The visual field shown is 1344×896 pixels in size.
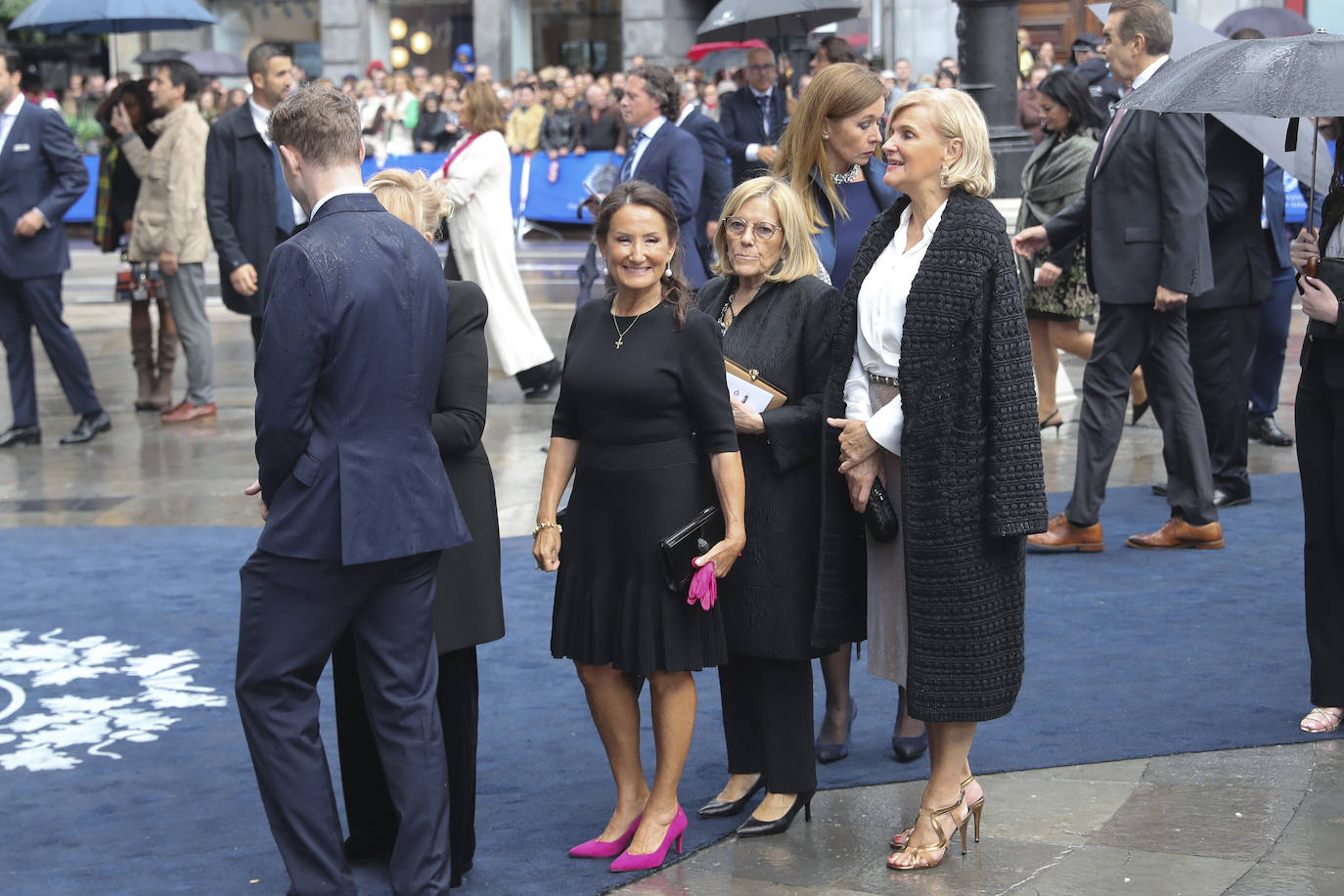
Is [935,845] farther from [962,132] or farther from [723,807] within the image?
[962,132]

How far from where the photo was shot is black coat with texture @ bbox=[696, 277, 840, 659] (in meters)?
4.56

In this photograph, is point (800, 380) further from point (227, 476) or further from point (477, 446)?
point (227, 476)

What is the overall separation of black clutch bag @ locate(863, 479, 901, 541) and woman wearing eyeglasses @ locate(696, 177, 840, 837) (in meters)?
0.22

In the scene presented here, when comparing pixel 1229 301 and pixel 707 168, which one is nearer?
pixel 1229 301

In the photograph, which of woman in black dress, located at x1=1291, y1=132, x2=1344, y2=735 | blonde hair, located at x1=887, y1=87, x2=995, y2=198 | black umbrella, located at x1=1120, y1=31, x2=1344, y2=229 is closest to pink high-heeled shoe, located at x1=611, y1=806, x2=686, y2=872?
blonde hair, located at x1=887, y1=87, x2=995, y2=198

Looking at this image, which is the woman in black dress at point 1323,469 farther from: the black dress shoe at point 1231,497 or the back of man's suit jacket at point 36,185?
the back of man's suit jacket at point 36,185

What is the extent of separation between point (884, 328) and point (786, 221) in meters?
0.44

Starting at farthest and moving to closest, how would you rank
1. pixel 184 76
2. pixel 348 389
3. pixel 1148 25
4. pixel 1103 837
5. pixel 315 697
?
pixel 184 76, pixel 1148 25, pixel 1103 837, pixel 315 697, pixel 348 389

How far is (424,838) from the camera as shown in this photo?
158 inches

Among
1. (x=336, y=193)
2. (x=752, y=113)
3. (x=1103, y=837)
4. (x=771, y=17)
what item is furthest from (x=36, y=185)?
(x=1103, y=837)

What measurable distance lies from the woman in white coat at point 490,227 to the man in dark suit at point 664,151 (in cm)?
101

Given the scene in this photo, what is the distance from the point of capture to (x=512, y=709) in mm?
5707

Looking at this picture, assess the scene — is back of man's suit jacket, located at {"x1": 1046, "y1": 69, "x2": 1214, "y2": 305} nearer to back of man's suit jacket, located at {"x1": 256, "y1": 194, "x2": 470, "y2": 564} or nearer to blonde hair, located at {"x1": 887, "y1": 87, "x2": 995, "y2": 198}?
blonde hair, located at {"x1": 887, "y1": 87, "x2": 995, "y2": 198}

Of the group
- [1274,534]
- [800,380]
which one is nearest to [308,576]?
[800,380]
